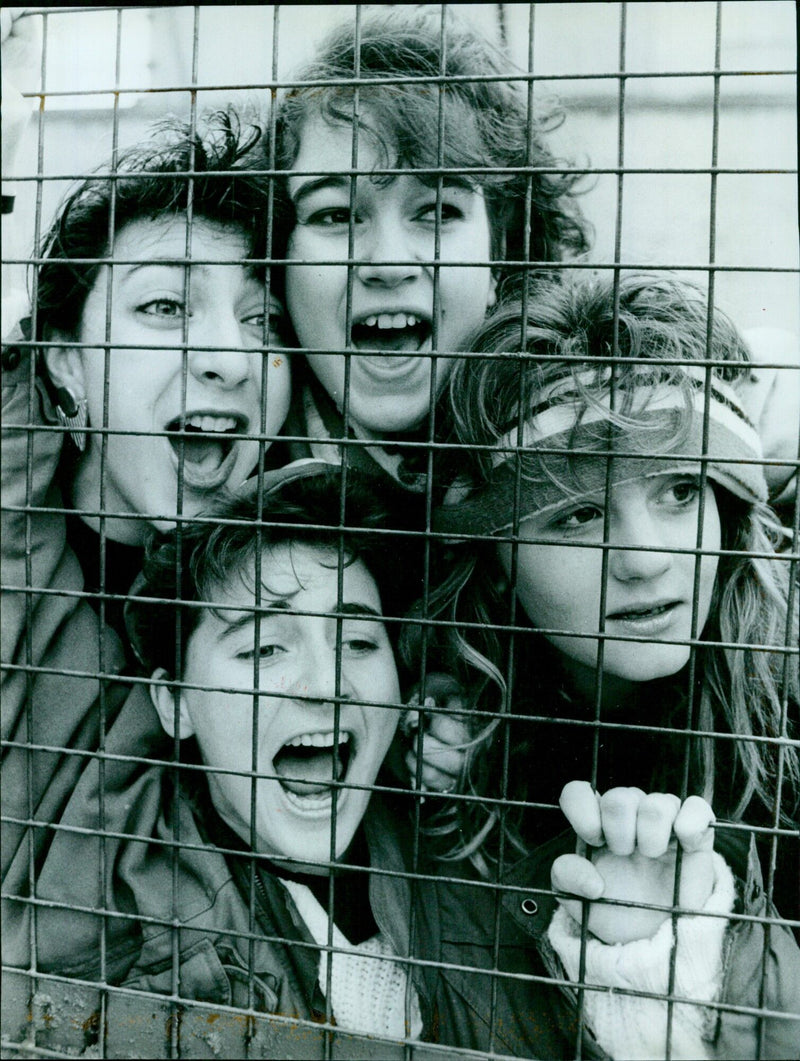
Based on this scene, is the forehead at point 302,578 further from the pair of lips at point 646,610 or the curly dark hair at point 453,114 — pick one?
the curly dark hair at point 453,114

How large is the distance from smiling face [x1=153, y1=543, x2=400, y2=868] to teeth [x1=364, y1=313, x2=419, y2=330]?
415 millimetres

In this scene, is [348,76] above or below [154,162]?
above

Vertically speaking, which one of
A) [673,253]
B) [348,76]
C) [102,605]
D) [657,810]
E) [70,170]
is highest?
[348,76]

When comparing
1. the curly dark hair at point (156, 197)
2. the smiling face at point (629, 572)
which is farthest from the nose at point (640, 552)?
the curly dark hair at point (156, 197)

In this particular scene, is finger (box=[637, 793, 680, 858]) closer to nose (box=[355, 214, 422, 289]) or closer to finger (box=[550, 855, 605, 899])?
finger (box=[550, 855, 605, 899])

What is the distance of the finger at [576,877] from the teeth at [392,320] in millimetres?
958

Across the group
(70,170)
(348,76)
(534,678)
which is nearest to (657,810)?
(534,678)

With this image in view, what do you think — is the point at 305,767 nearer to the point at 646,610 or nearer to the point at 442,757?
the point at 442,757

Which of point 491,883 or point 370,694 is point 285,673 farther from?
point 491,883

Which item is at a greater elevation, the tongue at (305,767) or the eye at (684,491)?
the eye at (684,491)

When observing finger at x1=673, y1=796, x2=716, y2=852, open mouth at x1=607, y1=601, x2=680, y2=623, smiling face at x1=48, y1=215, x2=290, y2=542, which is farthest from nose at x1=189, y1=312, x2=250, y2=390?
finger at x1=673, y1=796, x2=716, y2=852

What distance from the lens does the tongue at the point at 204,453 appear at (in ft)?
5.91

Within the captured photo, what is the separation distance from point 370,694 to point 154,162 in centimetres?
103

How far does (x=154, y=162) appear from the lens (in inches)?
70.3
